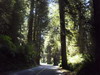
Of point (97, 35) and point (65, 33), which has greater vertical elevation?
point (65, 33)

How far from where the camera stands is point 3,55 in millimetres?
21734

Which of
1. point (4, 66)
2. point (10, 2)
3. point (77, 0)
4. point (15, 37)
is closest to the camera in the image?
point (77, 0)

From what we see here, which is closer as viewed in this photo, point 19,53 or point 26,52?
point 19,53

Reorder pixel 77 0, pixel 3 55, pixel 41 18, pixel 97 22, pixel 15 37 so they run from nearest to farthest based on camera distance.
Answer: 1. pixel 97 22
2. pixel 77 0
3. pixel 3 55
4. pixel 15 37
5. pixel 41 18

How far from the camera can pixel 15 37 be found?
28938mm

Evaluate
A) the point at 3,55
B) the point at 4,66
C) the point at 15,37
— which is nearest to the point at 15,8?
the point at 15,37

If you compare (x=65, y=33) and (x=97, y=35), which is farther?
(x=65, y=33)

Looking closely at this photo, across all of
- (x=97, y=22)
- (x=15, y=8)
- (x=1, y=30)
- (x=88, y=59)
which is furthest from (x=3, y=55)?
(x=97, y=22)

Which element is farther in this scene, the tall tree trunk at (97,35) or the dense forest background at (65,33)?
the dense forest background at (65,33)

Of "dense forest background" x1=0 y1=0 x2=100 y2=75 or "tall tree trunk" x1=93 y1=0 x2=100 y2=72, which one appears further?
"dense forest background" x1=0 y1=0 x2=100 y2=75

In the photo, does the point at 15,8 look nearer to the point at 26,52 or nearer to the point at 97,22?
the point at 26,52

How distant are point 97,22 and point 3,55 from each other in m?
13.8

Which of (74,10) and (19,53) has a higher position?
(74,10)

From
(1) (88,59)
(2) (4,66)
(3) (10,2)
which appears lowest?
(2) (4,66)
